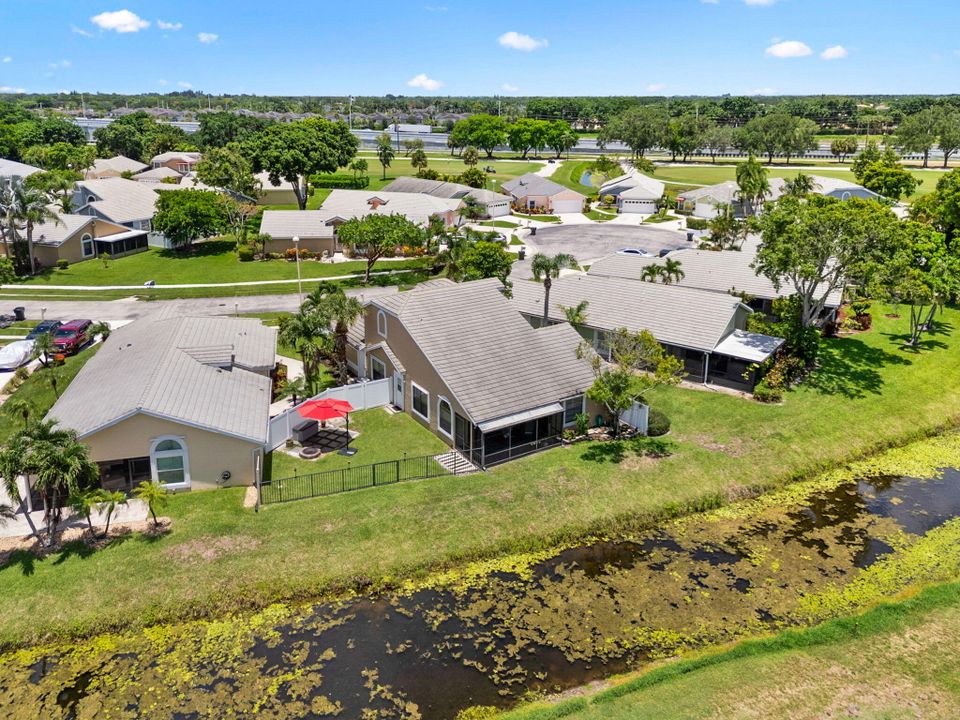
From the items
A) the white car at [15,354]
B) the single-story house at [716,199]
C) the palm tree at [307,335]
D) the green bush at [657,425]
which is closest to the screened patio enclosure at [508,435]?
the green bush at [657,425]

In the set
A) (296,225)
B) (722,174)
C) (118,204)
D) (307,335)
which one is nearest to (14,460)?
(307,335)

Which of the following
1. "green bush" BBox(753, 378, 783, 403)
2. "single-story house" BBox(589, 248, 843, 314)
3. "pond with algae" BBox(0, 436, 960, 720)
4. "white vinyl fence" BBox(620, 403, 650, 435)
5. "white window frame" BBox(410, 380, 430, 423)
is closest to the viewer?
"pond with algae" BBox(0, 436, 960, 720)

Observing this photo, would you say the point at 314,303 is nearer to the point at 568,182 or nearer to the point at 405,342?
the point at 405,342

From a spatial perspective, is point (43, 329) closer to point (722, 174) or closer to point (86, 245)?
point (86, 245)

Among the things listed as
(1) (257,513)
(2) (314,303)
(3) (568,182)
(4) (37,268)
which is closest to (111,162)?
(4) (37,268)

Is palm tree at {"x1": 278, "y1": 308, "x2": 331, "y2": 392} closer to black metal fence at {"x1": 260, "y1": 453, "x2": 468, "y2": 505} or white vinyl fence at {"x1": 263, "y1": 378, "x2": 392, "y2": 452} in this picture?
white vinyl fence at {"x1": 263, "y1": 378, "x2": 392, "y2": 452}

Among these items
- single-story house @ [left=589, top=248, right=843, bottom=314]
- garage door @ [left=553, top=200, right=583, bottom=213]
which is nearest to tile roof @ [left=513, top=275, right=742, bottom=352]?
single-story house @ [left=589, top=248, right=843, bottom=314]
